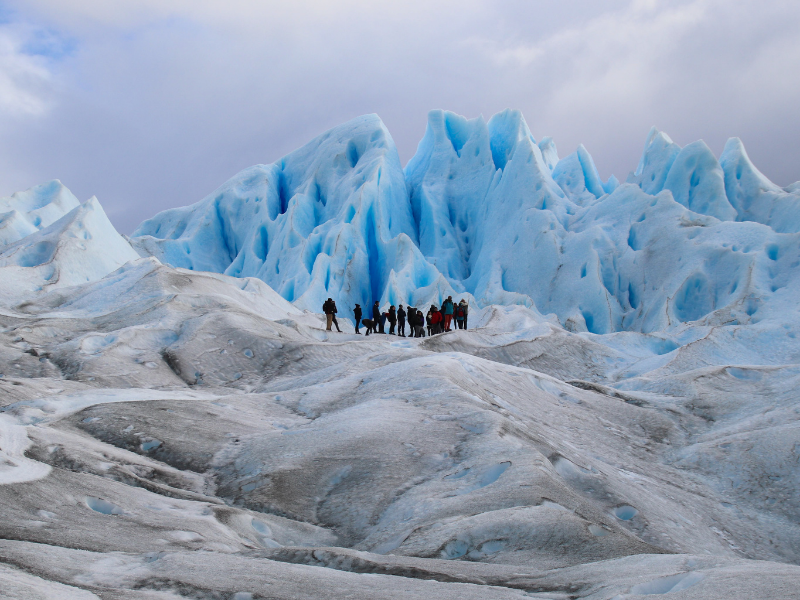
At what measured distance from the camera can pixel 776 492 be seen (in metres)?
6.02

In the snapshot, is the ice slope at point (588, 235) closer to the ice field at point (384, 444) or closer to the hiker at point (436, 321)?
the ice field at point (384, 444)

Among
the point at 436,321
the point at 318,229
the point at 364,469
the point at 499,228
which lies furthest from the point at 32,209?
the point at 364,469

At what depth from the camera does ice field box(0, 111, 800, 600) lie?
9.07 feet

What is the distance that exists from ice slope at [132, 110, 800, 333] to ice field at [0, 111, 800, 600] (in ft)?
1.31

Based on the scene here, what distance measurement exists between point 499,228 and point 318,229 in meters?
8.85

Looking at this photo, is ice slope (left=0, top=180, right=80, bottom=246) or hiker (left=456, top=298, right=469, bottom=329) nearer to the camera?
hiker (left=456, top=298, right=469, bottom=329)

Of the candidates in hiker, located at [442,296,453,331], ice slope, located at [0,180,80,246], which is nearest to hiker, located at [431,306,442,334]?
hiker, located at [442,296,453,331]

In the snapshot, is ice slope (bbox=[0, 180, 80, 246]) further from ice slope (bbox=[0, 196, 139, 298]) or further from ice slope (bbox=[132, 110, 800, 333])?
ice slope (bbox=[132, 110, 800, 333])

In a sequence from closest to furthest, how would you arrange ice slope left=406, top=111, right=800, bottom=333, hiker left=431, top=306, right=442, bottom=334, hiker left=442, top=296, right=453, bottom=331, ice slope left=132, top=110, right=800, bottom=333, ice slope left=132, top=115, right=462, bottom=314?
hiker left=442, top=296, right=453, bottom=331
hiker left=431, top=306, right=442, bottom=334
ice slope left=406, top=111, right=800, bottom=333
ice slope left=132, top=110, right=800, bottom=333
ice slope left=132, top=115, right=462, bottom=314

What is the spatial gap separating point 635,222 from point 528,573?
78.9ft

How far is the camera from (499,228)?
28422mm

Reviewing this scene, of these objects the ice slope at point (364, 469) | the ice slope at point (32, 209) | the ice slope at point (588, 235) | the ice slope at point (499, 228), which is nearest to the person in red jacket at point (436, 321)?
the ice slope at point (364, 469)

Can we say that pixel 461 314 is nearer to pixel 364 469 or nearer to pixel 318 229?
pixel 364 469

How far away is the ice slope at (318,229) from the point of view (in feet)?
85.8
